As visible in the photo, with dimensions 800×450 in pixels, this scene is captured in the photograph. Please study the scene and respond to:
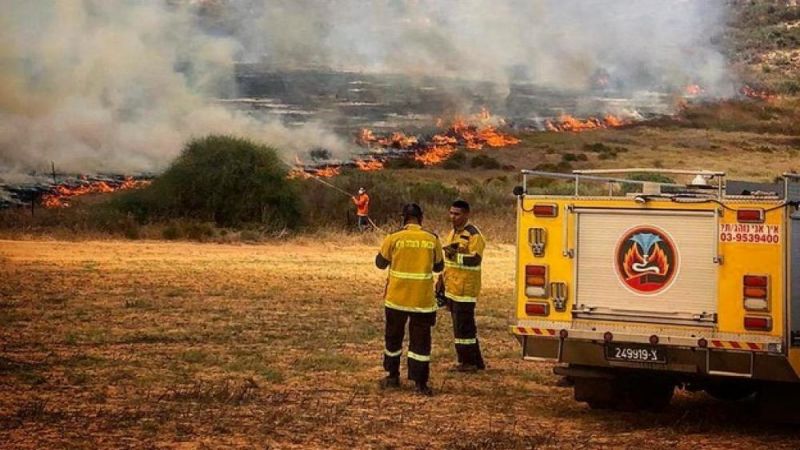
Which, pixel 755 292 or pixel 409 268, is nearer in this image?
pixel 755 292

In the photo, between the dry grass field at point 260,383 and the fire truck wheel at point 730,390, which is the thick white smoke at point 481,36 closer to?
the dry grass field at point 260,383

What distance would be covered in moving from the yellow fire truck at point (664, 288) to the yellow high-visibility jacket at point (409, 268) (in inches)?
55.2

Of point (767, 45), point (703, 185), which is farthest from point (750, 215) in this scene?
Result: point (767, 45)

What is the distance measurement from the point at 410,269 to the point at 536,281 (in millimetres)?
1642

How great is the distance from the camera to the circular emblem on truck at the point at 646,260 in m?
9.93

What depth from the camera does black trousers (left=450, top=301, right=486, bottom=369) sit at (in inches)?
505

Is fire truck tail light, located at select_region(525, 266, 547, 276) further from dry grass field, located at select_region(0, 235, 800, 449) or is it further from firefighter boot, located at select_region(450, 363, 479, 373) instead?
firefighter boot, located at select_region(450, 363, 479, 373)

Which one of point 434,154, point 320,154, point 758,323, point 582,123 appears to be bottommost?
point 758,323

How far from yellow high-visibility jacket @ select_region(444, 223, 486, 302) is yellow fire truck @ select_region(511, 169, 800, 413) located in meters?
2.22

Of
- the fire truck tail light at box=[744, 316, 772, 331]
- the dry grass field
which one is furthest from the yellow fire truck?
the dry grass field

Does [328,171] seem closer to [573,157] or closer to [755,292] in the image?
[573,157]

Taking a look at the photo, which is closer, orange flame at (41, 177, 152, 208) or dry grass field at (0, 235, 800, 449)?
dry grass field at (0, 235, 800, 449)

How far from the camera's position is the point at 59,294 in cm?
1867

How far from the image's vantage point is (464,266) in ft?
42.2
